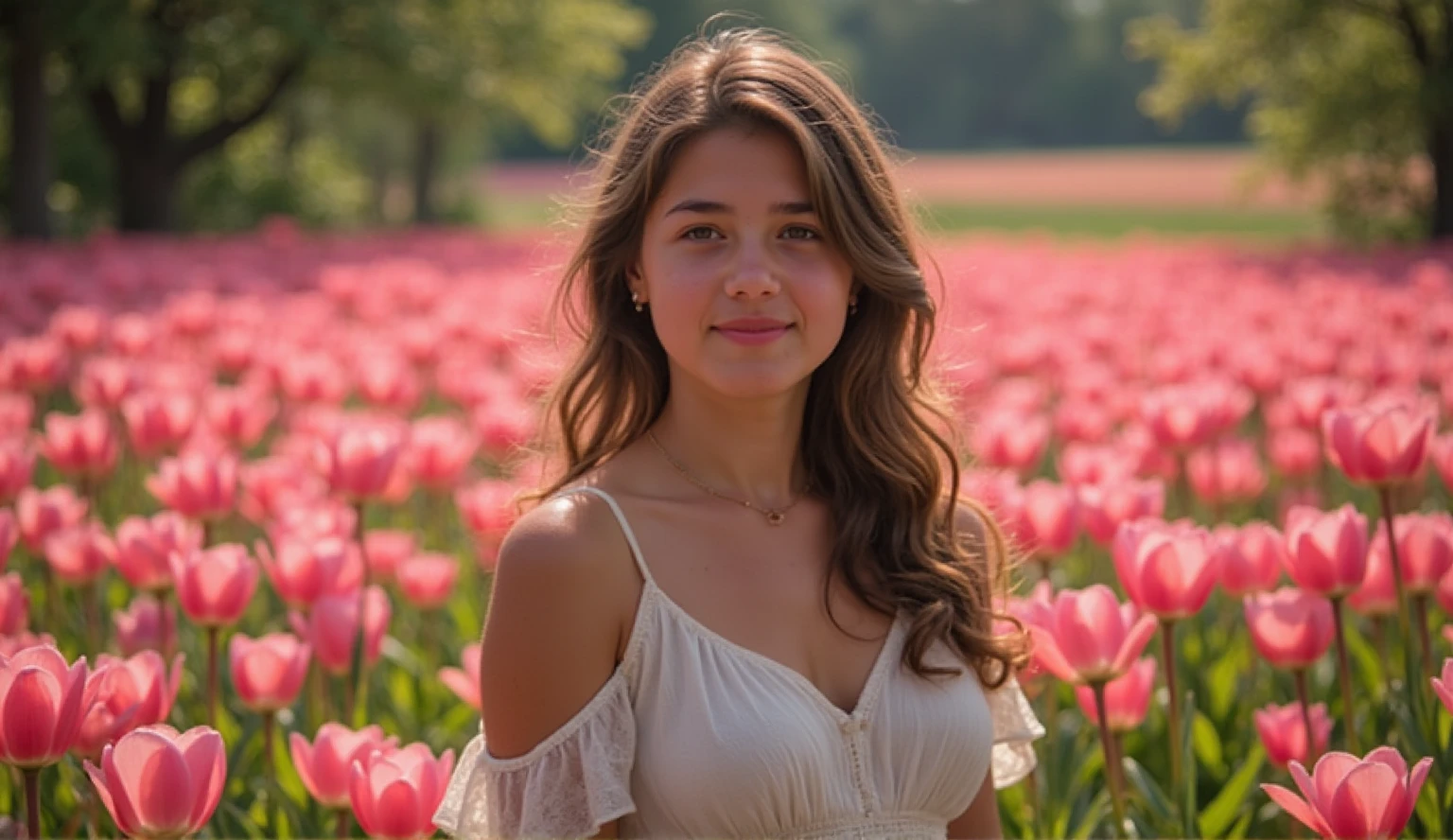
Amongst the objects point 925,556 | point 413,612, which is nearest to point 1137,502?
point 925,556

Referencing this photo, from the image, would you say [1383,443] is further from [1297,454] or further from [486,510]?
[486,510]

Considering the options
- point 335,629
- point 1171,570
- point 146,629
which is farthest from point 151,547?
point 1171,570

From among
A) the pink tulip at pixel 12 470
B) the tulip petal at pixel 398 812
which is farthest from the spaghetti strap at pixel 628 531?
the pink tulip at pixel 12 470

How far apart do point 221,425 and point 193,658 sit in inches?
47.7

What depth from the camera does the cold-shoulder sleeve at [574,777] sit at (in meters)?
2.43

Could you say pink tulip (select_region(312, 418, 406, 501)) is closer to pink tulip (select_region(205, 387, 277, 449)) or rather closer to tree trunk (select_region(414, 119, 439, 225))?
pink tulip (select_region(205, 387, 277, 449))

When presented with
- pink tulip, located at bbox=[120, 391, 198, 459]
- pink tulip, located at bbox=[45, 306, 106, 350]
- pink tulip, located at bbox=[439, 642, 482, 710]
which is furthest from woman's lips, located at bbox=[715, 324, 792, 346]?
pink tulip, located at bbox=[45, 306, 106, 350]

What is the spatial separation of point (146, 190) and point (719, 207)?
24.1 metres

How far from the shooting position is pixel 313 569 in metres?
3.57

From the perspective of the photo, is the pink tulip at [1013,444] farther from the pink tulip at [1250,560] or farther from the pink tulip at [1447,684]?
the pink tulip at [1447,684]

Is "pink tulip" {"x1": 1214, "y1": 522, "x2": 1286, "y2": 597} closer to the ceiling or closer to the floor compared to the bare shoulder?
closer to the floor

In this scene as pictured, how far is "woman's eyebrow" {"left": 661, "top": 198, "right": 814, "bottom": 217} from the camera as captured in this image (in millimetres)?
2637

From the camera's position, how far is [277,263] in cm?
1380

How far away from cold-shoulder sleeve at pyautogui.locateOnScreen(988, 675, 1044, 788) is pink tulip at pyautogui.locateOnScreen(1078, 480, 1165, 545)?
0.93 meters
